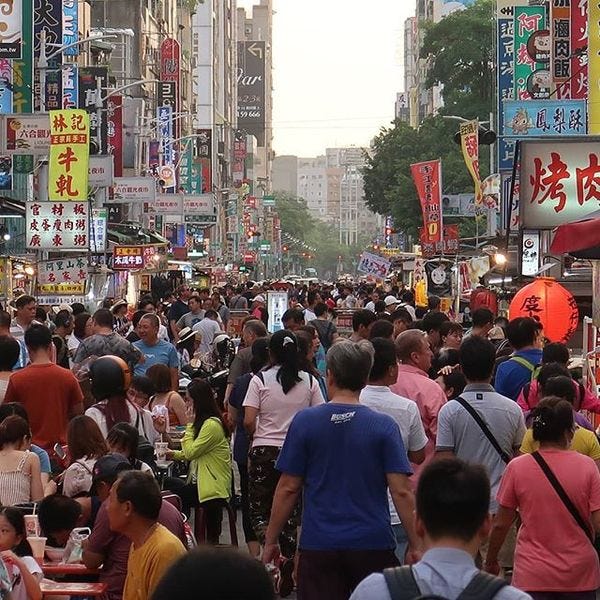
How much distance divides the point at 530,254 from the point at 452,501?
1454 cm

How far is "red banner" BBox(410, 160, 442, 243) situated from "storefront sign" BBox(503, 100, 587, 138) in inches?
399

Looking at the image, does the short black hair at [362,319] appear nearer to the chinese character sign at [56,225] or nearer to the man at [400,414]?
the man at [400,414]

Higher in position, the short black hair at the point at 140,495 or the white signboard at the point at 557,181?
the white signboard at the point at 557,181

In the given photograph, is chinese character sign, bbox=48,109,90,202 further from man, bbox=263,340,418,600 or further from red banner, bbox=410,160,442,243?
man, bbox=263,340,418,600

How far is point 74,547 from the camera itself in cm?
776

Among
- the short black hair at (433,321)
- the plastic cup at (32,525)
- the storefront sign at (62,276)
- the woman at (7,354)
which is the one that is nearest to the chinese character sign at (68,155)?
the storefront sign at (62,276)

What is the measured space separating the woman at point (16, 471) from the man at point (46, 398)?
1937 mm

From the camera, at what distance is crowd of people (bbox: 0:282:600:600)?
14.6 ft

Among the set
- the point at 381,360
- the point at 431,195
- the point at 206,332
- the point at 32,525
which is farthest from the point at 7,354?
the point at 431,195

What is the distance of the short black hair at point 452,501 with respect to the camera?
14.4 feet

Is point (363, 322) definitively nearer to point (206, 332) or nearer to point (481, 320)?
point (481, 320)

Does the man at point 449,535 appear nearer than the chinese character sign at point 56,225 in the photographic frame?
Yes

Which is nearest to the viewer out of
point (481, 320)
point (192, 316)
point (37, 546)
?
point (37, 546)

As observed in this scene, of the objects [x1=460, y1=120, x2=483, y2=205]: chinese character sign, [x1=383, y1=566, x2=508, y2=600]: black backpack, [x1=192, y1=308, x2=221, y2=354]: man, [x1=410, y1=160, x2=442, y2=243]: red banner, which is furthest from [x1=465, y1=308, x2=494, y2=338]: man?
[x1=460, y1=120, x2=483, y2=205]: chinese character sign
